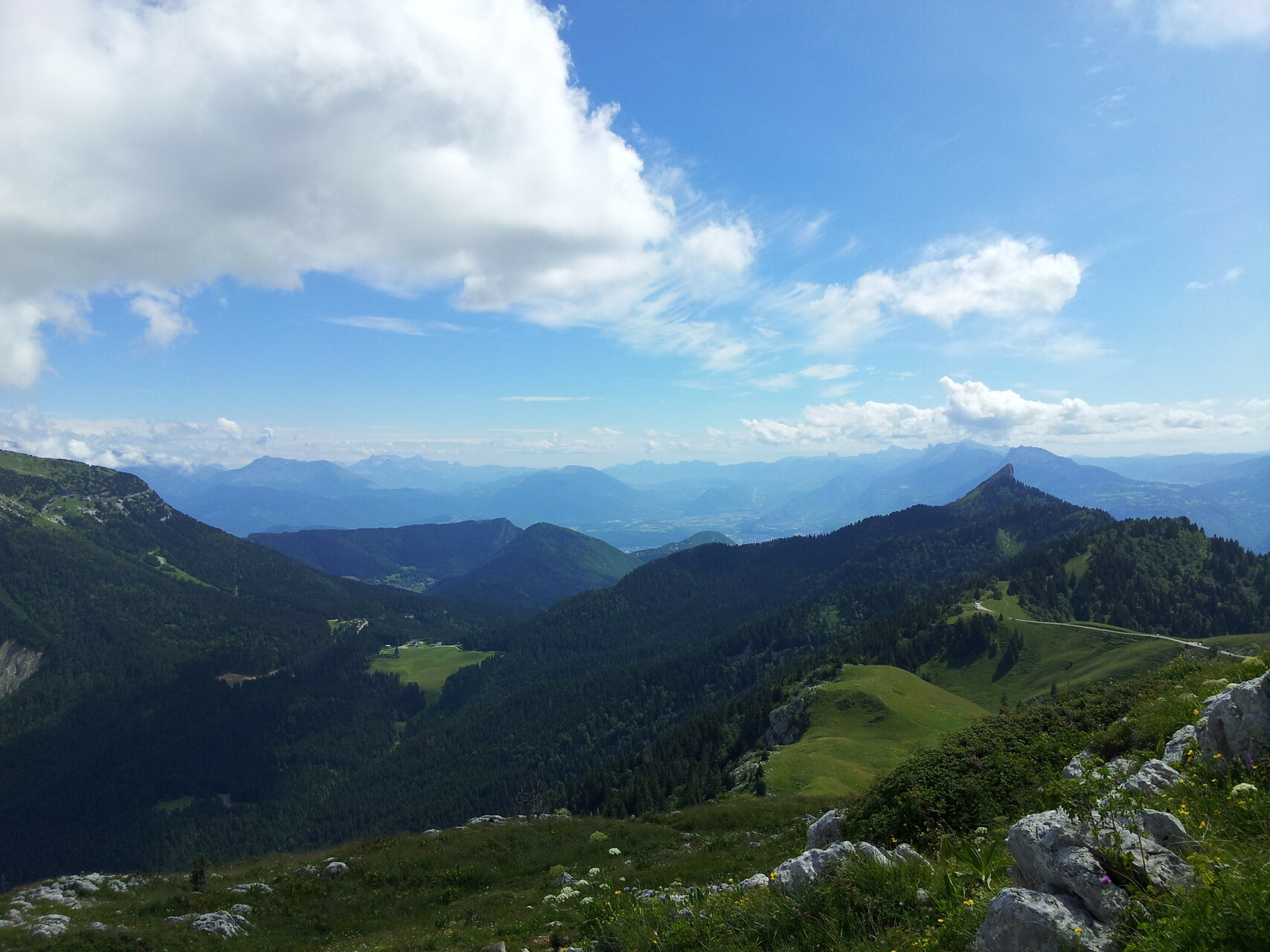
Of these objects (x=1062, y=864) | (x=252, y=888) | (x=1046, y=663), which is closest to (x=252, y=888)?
(x=252, y=888)

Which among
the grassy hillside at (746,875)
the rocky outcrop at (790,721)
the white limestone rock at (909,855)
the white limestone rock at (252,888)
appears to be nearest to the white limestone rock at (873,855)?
the white limestone rock at (909,855)

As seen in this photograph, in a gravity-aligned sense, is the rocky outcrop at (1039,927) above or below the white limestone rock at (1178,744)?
above

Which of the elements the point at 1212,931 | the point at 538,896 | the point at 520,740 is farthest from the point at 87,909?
the point at 520,740

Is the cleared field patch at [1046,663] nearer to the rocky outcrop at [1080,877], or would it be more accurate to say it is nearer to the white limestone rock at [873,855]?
the white limestone rock at [873,855]

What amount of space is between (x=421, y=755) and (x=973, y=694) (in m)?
174

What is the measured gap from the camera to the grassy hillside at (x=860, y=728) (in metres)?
55.3

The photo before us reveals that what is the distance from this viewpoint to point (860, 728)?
7469 centimetres

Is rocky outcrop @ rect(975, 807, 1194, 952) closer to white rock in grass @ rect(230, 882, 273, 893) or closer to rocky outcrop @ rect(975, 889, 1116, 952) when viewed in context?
rocky outcrop @ rect(975, 889, 1116, 952)

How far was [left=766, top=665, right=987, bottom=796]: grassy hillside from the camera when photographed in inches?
2176

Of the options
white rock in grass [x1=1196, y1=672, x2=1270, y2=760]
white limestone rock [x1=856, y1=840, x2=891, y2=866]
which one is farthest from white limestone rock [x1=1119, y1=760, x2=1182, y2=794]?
white limestone rock [x1=856, y1=840, x2=891, y2=866]

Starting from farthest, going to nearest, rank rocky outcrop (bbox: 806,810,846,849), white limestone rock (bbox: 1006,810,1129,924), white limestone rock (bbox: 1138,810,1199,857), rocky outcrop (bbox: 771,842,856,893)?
rocky outcrop (bbox: 806,810,846,849), rocky outcrop (bbox: 771,842,856,893), white limestone rock (bbox: 1138,810,1199,857), white limestone rock (bbox: 1006,810,1129,924)

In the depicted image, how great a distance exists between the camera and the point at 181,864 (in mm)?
146625

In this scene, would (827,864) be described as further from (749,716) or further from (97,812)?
(97,812)

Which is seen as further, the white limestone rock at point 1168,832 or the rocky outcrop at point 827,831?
the rocky outcrop at point 827,831
